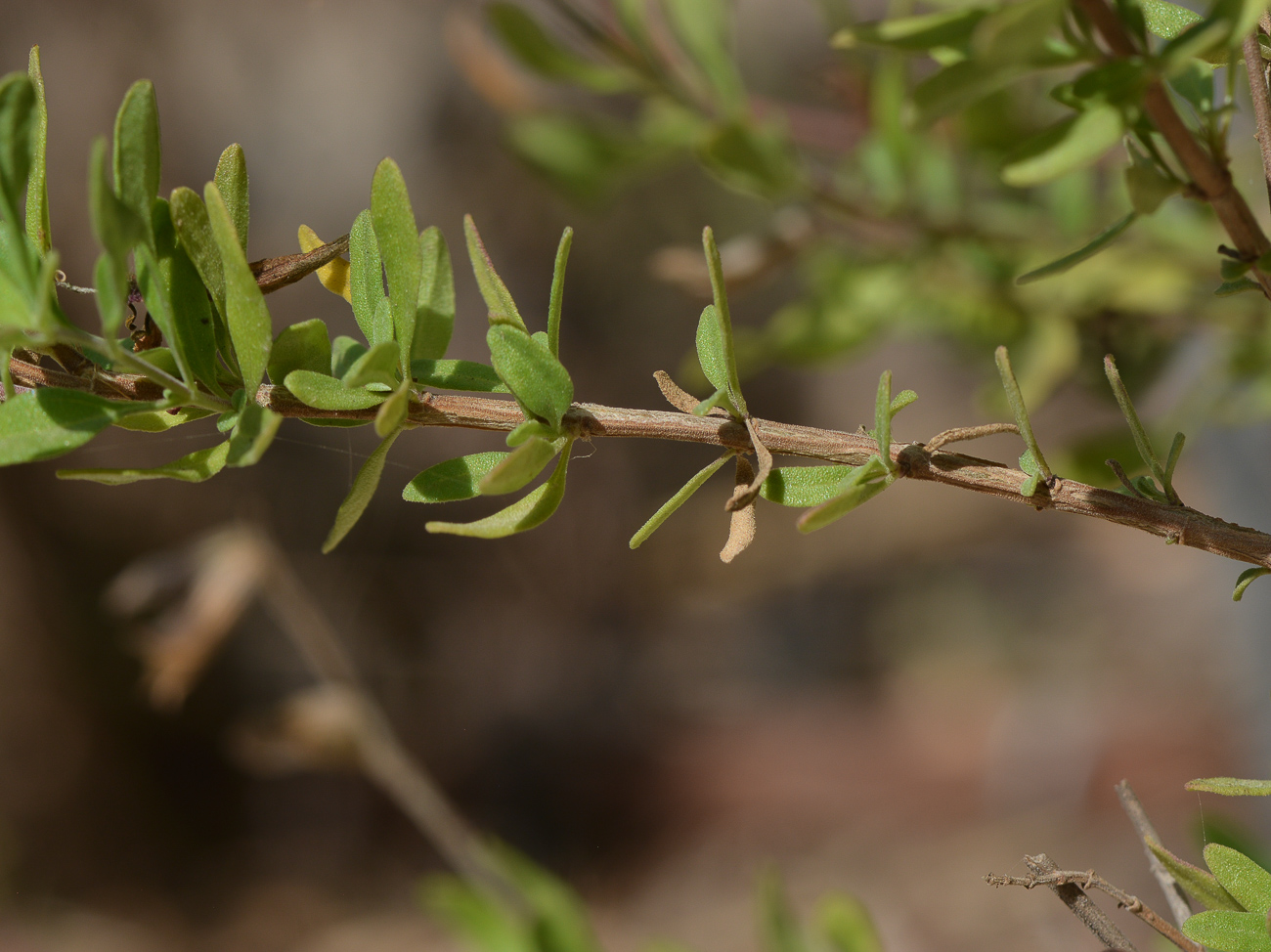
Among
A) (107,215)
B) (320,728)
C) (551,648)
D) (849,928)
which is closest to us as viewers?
(107,215)

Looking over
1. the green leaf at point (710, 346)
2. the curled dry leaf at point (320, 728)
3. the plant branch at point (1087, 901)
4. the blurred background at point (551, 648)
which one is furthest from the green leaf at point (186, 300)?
the blurred background at point (551, 648)

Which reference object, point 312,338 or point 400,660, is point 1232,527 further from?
point 400,660

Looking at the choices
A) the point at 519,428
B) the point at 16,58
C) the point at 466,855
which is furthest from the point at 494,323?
the point at 16,58

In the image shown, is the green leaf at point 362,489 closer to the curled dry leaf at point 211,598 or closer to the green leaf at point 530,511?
the green leaf at point 530,511

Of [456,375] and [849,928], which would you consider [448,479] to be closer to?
[456,375]

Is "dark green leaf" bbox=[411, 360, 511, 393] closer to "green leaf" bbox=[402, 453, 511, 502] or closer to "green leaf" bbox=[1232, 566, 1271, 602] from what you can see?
"green leaf" bbox=[402, 453, 511, 502]

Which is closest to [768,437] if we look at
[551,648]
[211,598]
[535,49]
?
[535,49]

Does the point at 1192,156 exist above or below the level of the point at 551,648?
above

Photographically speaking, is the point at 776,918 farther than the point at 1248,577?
Yes
